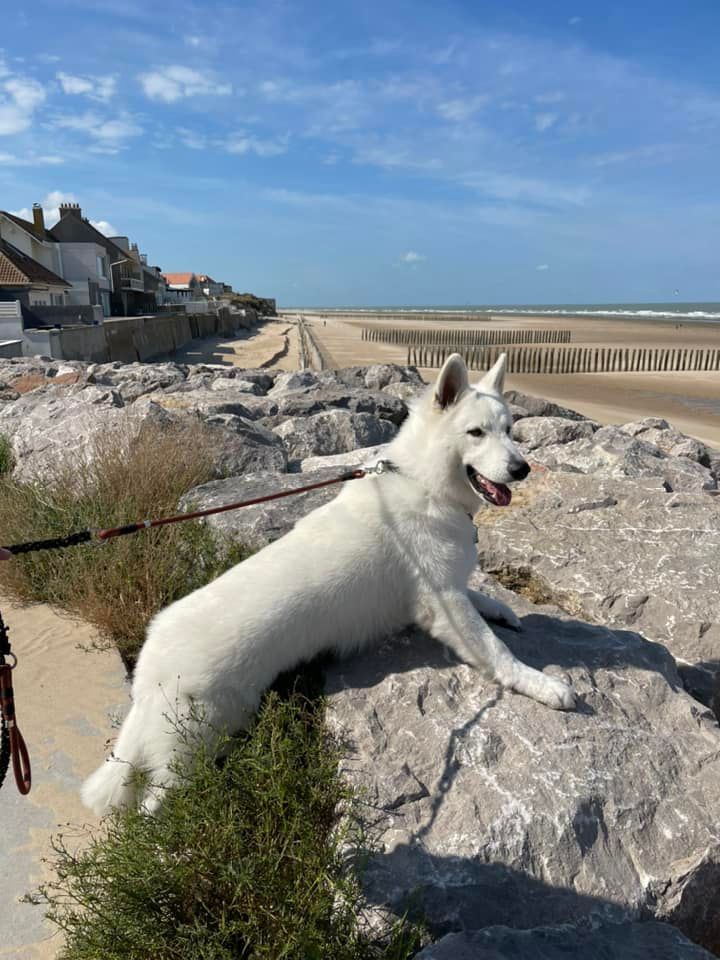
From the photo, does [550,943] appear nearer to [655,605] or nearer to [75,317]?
[655,605]

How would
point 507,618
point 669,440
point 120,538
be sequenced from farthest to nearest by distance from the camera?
point 669,440
point 120,538
point 507,618

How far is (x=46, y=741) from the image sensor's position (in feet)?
13.1

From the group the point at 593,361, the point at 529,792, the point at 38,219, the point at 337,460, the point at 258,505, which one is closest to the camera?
the point at 529,792

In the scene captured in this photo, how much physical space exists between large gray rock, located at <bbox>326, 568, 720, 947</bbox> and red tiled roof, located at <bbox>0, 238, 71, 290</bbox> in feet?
122

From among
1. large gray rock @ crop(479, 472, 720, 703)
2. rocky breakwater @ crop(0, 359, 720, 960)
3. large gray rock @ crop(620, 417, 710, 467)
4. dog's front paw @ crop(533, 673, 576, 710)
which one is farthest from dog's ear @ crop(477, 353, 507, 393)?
large gray rock @ crop(620, 417, 710, 467)

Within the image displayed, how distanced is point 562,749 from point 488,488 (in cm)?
127

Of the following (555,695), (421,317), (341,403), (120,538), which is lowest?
(555,695)

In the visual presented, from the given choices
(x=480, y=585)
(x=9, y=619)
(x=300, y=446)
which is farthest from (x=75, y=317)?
(x=480, y=585)

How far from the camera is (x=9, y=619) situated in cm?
527

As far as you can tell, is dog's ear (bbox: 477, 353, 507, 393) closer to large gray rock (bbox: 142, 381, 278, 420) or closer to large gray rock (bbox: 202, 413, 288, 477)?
large gray rock (bbox: 202, 413, 288, 477)

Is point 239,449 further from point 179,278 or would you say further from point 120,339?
point 179,278

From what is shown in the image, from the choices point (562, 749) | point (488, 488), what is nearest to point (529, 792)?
point (562, 749)

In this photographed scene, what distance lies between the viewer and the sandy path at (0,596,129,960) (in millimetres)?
2947

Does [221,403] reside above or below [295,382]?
above
